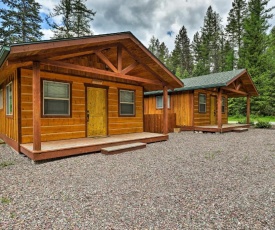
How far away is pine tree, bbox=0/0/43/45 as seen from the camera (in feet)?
58.7

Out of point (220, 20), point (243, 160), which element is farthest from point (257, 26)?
point (243, 160)

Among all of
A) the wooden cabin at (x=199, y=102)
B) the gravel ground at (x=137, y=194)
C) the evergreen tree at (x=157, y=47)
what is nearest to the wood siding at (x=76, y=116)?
the gravel ground at (x=137, y=194)

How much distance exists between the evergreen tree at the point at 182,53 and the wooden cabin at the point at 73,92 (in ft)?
108

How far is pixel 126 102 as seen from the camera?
8.25m

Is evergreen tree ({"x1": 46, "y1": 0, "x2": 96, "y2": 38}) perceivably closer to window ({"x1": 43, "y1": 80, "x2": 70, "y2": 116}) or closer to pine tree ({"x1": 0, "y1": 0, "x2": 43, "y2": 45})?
pine tree ({"x1": 0, "y1": 0, "x2": 43, "y2": 45})

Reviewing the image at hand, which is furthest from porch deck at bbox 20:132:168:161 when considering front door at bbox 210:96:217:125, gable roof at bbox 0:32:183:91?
front door at bbox 210:96:217:125

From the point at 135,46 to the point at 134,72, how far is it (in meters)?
1.86

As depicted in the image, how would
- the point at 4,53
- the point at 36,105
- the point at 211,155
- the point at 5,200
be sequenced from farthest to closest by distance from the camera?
the point at 211,155, the point at 36,105, the point at 4,53, the point at 5,200

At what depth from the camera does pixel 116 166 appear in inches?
166

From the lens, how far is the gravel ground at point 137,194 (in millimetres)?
2076

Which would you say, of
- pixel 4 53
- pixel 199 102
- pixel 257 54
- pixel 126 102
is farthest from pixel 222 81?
pixel 257 54

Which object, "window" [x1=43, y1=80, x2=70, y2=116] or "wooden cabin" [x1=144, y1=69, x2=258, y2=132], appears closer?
"window" [x1=43, y1=80, x2=70, y2=116]

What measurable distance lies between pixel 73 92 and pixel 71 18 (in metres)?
15.7

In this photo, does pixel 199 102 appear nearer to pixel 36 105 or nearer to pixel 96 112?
pixel 96 112
